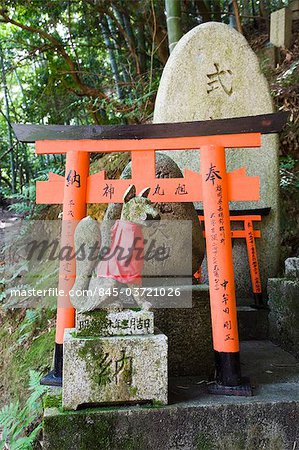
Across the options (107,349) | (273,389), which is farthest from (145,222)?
(273,389)

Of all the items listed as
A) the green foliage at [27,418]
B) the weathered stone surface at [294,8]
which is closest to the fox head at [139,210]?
the green foliage at [27,418]

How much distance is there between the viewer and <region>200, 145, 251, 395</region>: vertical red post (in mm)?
2713

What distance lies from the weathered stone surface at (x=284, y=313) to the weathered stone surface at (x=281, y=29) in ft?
20.7

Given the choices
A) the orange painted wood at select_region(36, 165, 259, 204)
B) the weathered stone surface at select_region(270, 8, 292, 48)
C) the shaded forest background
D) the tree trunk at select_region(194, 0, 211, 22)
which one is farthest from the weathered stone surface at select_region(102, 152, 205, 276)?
the tree trunk at select_region(194, 0, 211, 22)

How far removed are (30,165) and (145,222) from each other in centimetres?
775

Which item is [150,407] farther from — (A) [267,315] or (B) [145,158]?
(A) [267,315]

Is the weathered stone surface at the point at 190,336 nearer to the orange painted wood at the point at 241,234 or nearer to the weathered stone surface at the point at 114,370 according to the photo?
the weathered stone surface at the point at 114,370

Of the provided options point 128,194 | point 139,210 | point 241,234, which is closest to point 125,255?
point 139,210

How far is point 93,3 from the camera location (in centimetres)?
764


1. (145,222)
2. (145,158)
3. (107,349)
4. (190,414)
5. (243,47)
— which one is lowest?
(190,414)

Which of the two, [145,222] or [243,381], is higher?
[145,222]

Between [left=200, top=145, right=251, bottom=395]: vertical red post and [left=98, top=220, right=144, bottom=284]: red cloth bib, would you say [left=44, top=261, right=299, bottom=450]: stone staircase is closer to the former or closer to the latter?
[left=200, top=145, right=251, bottom=395]: vertical red post

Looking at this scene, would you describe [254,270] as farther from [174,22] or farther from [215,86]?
[174,22]

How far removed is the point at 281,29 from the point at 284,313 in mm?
6815
